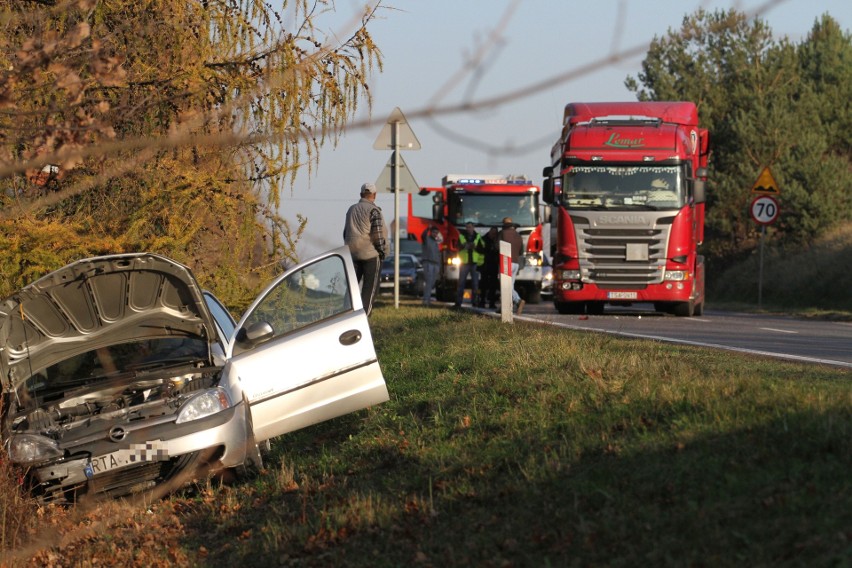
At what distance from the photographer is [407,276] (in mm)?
41062

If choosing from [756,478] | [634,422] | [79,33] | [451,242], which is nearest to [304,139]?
[79,33]

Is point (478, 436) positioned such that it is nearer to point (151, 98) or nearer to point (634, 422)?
point (634, 422)

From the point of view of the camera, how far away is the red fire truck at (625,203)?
22312mm

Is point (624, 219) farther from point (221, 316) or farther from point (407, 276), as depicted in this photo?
point (407, 276)

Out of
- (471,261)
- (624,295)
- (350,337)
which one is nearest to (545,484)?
(350,337)

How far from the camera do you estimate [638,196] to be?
22422 mm

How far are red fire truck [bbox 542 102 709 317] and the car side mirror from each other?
14.2 meters

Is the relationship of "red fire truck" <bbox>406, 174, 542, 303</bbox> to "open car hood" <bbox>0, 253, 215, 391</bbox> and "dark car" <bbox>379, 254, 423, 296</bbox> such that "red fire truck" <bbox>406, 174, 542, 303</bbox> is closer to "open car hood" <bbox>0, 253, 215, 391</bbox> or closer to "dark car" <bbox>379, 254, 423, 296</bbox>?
"dark car" <bbox>379, 254, 423, 296</bbox>

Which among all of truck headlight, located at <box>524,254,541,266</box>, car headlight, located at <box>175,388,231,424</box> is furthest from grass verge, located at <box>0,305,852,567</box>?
truck headlight, located at <box>524,254,541,266</box>

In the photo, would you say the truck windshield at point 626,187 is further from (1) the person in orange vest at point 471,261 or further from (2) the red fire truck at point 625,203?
(1) the person in orange vest at point 471,261

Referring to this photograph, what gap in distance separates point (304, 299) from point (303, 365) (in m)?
0.63

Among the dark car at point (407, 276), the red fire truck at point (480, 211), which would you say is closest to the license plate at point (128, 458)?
the red fire truck at point (480, 211)

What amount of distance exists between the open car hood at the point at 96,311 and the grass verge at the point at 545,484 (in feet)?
4.29

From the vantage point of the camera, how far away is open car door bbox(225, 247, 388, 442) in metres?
8.73
